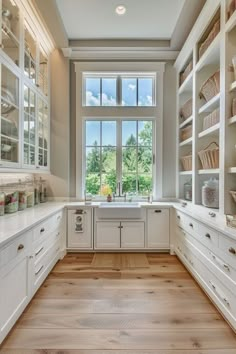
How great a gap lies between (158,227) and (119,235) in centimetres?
59

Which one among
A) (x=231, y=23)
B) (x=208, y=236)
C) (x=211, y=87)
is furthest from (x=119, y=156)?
(x=231, y=23)

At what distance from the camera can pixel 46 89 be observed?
12.5 feet

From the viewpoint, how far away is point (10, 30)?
2510 millimetres

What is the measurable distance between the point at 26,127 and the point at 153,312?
240 centimetres

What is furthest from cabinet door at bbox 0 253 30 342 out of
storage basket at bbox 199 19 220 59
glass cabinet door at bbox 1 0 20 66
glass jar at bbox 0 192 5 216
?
storage basket at bbox 199 19 220 59

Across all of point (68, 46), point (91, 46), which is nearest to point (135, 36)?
point (91, 46)

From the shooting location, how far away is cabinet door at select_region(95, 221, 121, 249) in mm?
3656

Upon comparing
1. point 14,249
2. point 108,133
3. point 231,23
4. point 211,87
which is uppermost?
point 231,23

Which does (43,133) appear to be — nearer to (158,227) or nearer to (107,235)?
(107,235)

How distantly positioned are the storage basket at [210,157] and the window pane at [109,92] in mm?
1842

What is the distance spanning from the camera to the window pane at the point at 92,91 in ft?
13.7

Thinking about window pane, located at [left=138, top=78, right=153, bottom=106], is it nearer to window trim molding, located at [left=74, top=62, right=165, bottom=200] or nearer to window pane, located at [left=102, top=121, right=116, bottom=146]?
window trim molding, located at [left=74, top=62, right=165, bottom=200]

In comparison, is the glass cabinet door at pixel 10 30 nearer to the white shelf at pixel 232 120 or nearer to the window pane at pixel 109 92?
the window pane at pixel 109 92

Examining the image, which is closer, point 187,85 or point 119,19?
point 119,19
